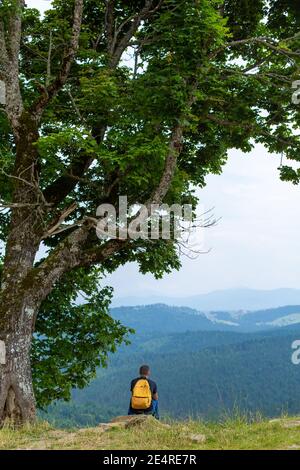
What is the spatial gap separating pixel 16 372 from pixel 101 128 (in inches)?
303

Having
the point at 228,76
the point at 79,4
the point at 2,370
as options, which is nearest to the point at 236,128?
the point at 228,76

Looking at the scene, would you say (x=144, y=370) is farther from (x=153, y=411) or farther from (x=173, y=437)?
(x=173, y=437)

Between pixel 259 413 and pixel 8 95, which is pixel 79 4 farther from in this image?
pixel 259 413

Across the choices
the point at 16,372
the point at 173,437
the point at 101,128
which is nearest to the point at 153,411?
the point at 173,437

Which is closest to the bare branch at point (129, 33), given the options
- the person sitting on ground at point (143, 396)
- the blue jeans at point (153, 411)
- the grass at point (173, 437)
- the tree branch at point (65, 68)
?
the tree branch at point (65, 68)

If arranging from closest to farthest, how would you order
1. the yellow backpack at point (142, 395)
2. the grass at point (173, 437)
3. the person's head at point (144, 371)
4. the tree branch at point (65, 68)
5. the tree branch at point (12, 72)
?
the grass at point (173, 437) → the yellow backpack at point (142, 395) → the person's head at point (144, 371) → the tree branch at point (65, 68) → the tree branch at point (12, 72)

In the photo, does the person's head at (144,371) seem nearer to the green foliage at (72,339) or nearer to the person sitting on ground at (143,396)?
the person sitting on ground at (143,396)

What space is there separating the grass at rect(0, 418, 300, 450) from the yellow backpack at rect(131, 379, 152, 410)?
128 cm

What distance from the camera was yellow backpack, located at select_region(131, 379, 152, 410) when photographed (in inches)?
516

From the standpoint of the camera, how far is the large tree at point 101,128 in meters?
13.8

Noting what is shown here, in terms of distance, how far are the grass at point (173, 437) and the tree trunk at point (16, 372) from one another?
148 cm
